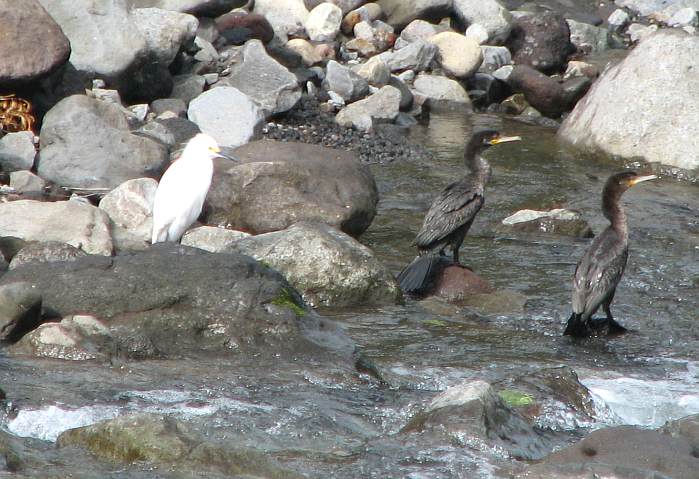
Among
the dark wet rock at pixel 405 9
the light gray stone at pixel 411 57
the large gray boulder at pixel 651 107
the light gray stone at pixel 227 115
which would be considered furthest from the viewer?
the dark wet rock at pixel 405 9

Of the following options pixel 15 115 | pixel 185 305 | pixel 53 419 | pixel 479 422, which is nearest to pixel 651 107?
pixel 15 115

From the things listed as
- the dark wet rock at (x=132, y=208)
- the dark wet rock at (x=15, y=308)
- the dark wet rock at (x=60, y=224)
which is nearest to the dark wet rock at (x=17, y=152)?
the dark wet rock at (x=132, y=208)

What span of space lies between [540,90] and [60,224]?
10.4 m

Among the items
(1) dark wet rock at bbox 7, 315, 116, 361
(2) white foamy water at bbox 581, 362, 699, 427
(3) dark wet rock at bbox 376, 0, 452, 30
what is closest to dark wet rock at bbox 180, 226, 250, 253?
(1) dark wet rock at bbox 7, 315, 116, 361

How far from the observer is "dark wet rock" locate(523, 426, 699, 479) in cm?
496

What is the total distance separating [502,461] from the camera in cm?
563

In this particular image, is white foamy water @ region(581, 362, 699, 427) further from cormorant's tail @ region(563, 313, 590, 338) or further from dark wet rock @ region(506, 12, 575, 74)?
dark wet rock @ region(506, 12, 575, 74)

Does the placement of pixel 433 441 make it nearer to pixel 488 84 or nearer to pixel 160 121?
pixel 160 121

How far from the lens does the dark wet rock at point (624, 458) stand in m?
4.96

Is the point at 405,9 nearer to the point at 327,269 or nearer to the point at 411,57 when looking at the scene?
the point at 411,57

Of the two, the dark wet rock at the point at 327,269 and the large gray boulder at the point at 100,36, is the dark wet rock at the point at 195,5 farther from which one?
the dark wet rock at the point at 327,269

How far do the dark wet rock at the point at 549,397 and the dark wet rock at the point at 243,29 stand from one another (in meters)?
11.6

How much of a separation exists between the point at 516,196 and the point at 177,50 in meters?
5.26

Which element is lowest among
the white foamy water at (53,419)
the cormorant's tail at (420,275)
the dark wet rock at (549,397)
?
the cormorant's tail at (420,275)
